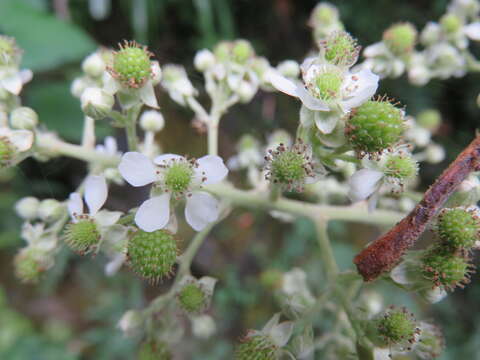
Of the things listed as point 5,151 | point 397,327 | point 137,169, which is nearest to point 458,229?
point 397,327

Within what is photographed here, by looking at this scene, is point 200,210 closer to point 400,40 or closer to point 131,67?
point 131,67

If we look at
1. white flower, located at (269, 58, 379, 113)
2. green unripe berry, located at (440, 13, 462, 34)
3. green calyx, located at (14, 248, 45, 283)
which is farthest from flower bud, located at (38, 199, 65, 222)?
green unripe berry, located at (440, 13, 462, 34)

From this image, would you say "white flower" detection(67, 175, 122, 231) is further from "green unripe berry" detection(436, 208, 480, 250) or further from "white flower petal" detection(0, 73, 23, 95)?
"green unripe berry" detection(436, 208, 480, 250)

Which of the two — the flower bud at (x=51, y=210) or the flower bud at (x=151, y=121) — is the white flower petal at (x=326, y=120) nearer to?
the flower bud at (x=151, y=121)

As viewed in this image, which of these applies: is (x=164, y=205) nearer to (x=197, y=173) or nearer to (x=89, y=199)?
(x=197, y=173)

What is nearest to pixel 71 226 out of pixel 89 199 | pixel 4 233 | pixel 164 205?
pixel 89 199
